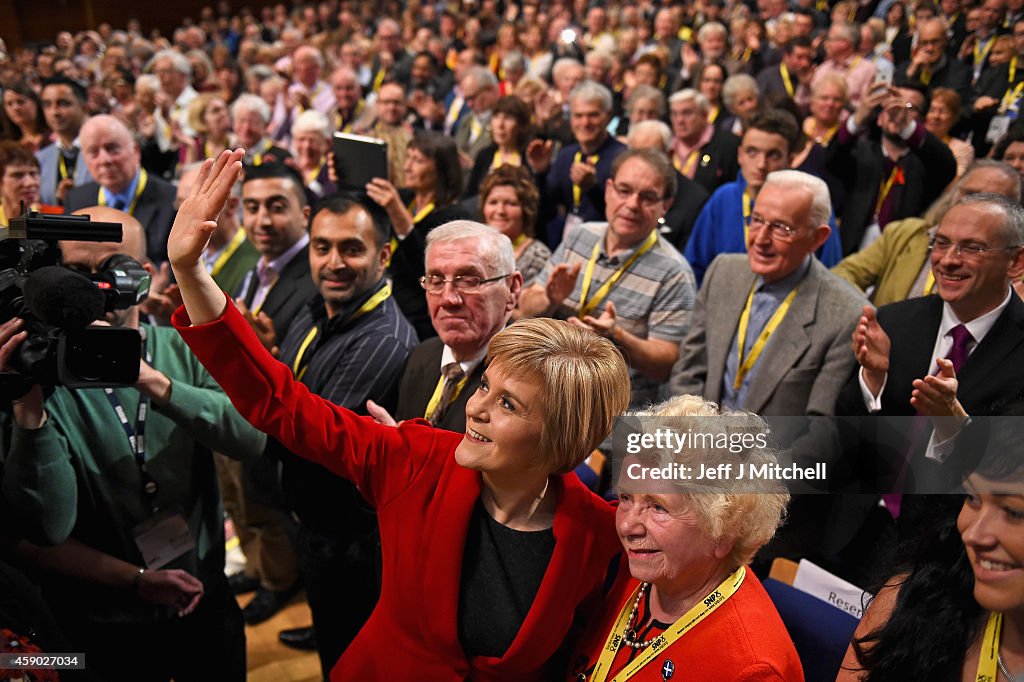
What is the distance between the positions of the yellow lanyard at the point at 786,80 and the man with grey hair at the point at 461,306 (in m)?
5.35

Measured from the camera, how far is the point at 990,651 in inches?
47.4

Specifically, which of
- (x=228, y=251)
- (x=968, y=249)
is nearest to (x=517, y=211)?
(x=228, y=251)

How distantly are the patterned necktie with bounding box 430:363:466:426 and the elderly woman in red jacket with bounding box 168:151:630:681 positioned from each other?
378 mm

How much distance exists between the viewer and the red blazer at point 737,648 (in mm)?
1352

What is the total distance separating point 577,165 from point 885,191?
61.9 inches

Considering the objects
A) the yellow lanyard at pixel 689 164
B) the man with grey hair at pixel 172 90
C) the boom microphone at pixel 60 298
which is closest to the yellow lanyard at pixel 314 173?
the yellow lanyard at pixel 689 164

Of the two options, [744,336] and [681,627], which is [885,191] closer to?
[744,336]

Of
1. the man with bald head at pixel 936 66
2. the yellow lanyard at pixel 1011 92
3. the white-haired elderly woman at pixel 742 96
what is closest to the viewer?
the white-haired elderly woman at pixel 742 96

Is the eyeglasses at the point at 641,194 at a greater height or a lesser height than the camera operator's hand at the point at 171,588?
greater

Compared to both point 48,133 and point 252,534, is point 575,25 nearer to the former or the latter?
point 48,133

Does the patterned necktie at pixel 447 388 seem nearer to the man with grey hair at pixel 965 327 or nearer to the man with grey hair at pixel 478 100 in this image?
the man with grey hair at pixel 965 327

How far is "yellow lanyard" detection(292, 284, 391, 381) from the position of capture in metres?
2.43

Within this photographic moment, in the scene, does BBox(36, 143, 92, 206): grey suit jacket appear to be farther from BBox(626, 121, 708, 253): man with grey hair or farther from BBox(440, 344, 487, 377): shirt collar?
BBox(440, 344, 487, 377): shirt collar

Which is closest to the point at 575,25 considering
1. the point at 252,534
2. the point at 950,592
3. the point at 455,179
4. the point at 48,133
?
the point at 48,133
